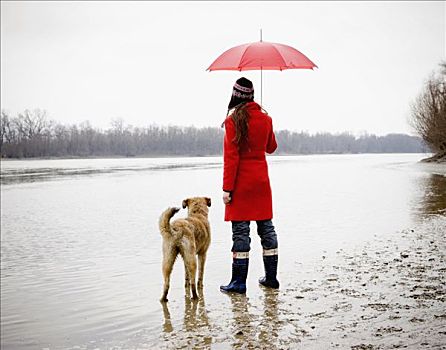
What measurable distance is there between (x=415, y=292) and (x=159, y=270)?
3.87 m

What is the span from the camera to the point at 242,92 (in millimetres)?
5422

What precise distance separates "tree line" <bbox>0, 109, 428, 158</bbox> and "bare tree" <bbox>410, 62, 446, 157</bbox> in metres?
33.6

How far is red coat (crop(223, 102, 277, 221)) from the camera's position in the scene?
539 centimetres

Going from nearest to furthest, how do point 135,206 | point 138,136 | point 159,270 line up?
point 159,270
point 135,206
point 138,136

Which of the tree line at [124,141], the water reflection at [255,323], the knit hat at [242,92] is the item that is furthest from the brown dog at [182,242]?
the tree line at [124,141]

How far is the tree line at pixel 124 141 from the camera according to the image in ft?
357

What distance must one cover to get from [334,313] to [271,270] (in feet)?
4.02

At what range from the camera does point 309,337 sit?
4055mm

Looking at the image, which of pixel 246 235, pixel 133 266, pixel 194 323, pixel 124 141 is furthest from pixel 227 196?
pixel 124 141

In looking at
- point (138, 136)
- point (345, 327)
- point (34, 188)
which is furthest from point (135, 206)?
point (138, 136)

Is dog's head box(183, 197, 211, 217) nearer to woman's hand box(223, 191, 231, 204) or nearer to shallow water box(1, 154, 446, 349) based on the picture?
woman's hand box(223, 191, 231, 204)

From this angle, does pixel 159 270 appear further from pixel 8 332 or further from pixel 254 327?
pixel 254 327

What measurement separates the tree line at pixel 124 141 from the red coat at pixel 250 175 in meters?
85.3

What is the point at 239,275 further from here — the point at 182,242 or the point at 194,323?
the point at 194,323
